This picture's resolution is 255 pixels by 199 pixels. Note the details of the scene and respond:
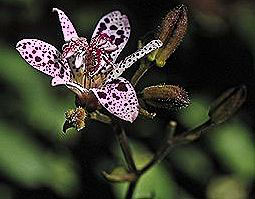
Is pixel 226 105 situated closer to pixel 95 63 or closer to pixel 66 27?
pixel 95 63

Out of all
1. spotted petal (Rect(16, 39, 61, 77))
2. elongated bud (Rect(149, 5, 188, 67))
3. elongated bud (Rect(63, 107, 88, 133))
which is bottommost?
elongated bud (Rect(63, 107, 88, 133))

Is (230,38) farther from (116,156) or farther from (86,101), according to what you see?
(86,101)

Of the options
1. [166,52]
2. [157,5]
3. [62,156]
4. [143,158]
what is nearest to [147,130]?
[143,158]

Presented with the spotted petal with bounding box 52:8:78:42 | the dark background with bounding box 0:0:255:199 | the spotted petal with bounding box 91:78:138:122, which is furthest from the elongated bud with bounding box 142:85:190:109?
the dark background with bounding box 0:0:255:199

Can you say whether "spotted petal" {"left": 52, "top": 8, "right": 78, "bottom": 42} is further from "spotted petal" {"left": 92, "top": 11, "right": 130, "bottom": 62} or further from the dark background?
the dark background

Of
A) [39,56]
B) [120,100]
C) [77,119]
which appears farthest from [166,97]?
[39,56]

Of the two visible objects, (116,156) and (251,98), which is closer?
(116,156)
